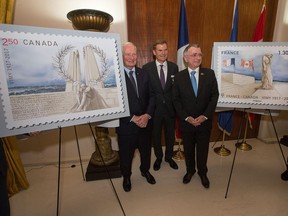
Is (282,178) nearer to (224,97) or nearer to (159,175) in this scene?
(224,97)

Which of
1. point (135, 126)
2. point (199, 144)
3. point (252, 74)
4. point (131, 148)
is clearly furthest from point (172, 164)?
point (252, 74)

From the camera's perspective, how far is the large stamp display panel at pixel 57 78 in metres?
1.16

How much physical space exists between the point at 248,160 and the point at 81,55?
107 inches

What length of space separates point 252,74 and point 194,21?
4.72 feet

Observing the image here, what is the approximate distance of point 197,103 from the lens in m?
1.94

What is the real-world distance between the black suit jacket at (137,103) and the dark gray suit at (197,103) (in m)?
0.32

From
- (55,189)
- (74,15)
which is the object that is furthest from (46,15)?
(55,189)

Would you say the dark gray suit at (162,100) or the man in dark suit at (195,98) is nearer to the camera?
the man in dark suit at (195,98)

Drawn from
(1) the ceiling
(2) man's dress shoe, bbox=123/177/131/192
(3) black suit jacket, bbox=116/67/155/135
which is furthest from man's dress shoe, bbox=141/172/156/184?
(1) the ceiling

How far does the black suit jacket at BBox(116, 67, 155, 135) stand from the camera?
6.07ft

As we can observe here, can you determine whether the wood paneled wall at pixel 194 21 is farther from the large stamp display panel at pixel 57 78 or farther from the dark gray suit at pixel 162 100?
the large stamp display panel at pixel 57 78

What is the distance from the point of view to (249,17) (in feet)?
10.1

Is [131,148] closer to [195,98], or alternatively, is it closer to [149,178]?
[149,178]

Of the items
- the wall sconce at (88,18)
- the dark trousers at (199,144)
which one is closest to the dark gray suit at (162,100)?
the dark trousers at (199,144)
